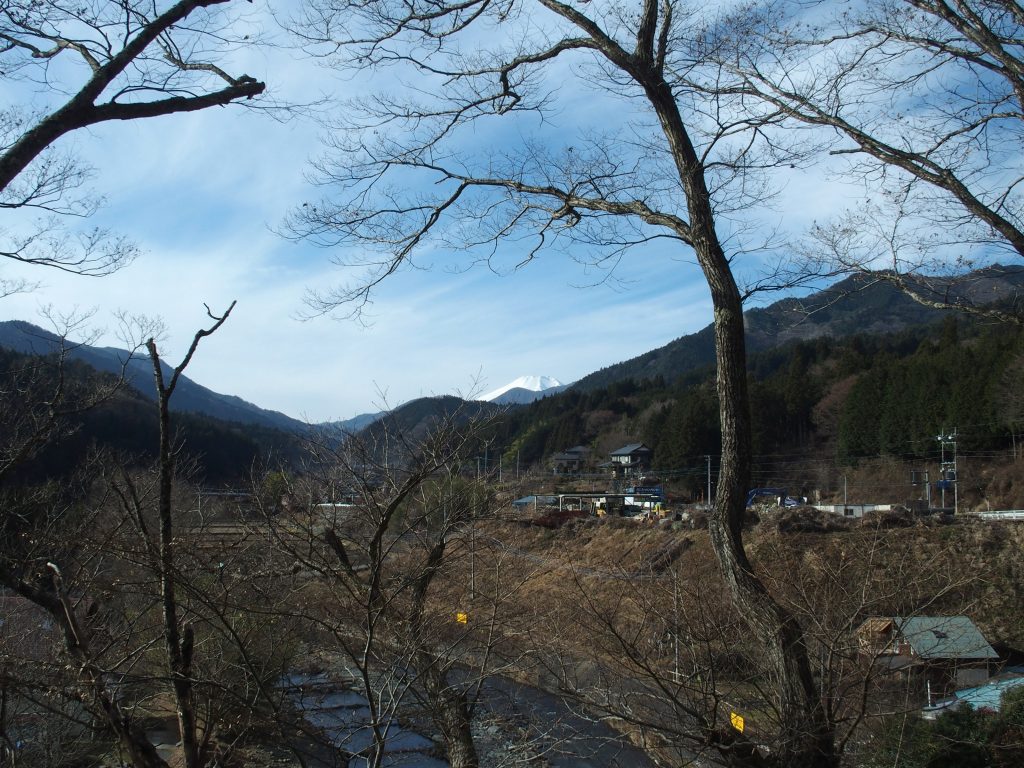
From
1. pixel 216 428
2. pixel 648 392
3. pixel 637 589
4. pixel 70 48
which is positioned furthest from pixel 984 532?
pixel 648 392

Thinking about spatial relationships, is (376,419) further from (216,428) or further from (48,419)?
(216,428)

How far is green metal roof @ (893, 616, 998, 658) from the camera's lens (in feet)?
15.7

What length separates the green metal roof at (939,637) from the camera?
15.7 feet

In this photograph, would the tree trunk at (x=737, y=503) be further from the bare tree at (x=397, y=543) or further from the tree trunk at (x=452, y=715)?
the tree trunk at (x=452, y=715)

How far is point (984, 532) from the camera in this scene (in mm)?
25234

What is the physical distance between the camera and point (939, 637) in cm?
495

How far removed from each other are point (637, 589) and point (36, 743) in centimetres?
535

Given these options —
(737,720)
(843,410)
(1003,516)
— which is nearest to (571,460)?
(843,410)

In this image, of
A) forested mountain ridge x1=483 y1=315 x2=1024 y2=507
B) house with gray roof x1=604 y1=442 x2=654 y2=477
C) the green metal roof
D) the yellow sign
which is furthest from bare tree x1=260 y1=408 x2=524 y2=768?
house with gray roof x1=604 y1=442 x2=654 y2=477

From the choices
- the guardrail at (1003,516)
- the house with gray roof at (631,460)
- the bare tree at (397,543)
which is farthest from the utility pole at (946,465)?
the bare tree at (397,543)

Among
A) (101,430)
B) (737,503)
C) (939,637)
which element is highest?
(101,430)

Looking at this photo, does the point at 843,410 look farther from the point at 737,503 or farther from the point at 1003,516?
the point at 737,503

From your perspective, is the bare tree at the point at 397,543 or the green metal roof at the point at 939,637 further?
the bare tree at the point at 397,543

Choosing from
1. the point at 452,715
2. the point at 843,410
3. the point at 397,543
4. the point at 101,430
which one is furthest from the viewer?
the point at 843,410
